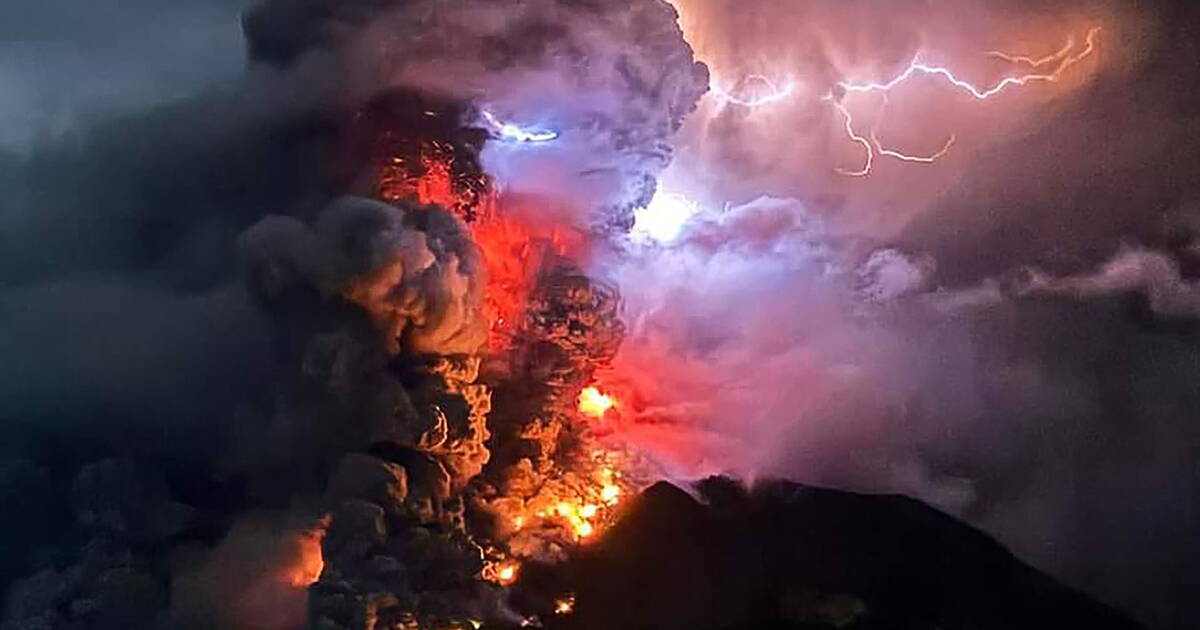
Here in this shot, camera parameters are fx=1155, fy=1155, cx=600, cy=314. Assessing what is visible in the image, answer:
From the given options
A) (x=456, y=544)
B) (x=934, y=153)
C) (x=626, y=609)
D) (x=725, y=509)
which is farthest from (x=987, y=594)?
(x=456, y=544)

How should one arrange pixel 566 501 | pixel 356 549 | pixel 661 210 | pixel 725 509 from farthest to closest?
pixel 725 509 → pixel 661 210 → pixel 566 501 → pixel 356 549

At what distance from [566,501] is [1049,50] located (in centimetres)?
1283

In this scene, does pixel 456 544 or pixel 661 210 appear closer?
pixel 456 544

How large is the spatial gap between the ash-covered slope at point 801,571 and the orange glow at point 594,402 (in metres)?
3.13

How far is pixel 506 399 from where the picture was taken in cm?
2062

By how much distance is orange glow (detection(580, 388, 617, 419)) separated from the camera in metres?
22.5

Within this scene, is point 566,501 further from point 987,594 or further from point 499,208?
point 987,594

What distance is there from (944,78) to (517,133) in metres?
9.86

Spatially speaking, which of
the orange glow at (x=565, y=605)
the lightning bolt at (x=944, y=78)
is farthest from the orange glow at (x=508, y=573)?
the lightning bolt at (x=944, y=78)

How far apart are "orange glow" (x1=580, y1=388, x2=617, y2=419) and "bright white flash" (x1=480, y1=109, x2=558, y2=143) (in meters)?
5.32

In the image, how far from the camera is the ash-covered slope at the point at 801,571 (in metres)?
25.2

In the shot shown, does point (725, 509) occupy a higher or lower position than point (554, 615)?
higher

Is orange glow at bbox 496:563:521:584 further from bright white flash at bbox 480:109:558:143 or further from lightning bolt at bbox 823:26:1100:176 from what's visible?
lightning bolt at bbox 823:26:1100:176

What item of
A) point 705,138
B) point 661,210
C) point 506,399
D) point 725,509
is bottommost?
point 506,399
